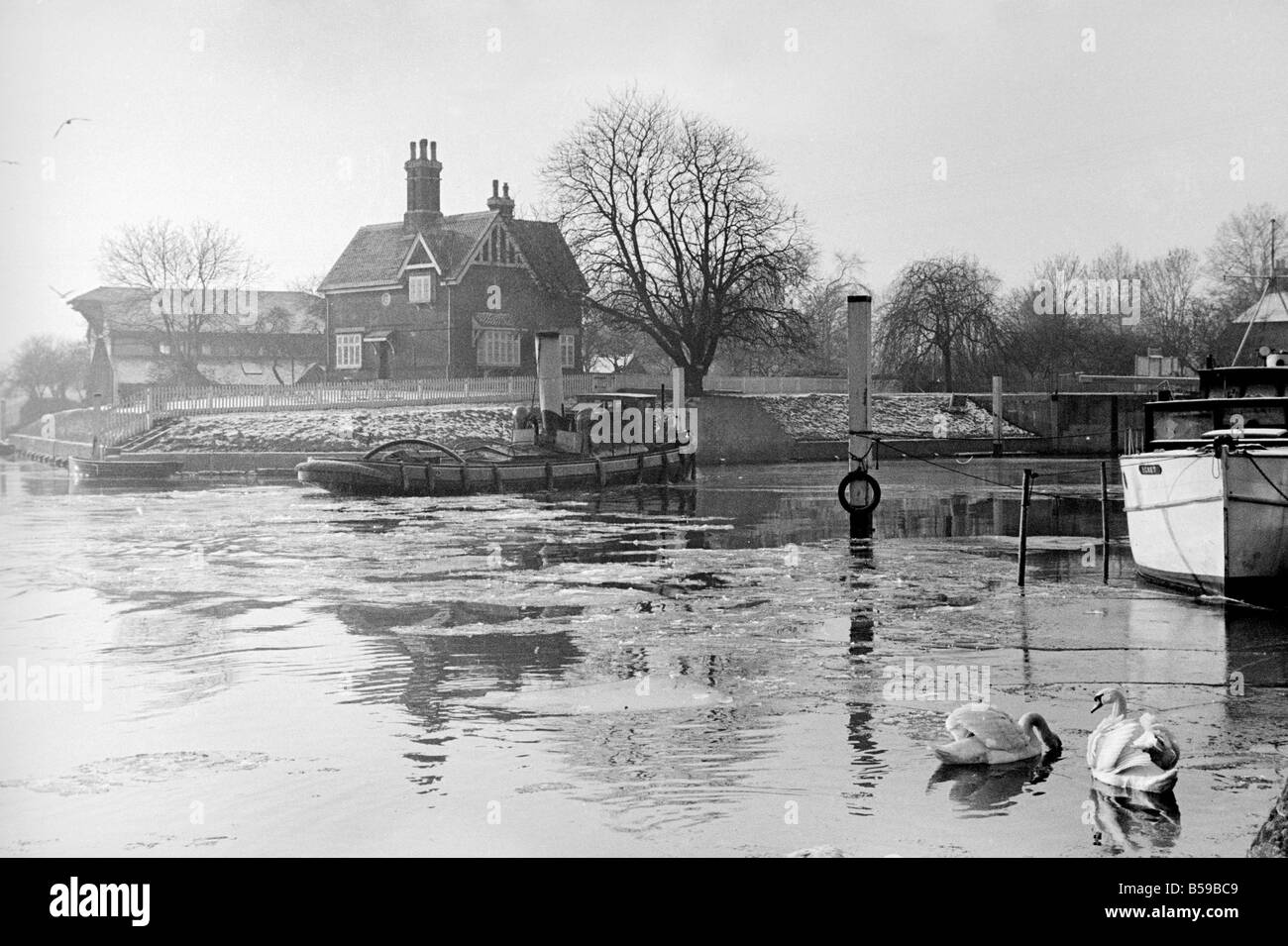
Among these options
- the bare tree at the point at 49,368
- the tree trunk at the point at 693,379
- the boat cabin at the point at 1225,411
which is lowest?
the boat cabin at the point at 1225,411

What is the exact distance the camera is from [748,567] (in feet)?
67.6

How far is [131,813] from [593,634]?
6.75 metres

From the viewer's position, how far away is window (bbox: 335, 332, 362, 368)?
224 feet

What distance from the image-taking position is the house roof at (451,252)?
209 ft

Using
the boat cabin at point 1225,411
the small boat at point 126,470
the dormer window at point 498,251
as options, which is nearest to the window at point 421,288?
the dormer window at point 498,251

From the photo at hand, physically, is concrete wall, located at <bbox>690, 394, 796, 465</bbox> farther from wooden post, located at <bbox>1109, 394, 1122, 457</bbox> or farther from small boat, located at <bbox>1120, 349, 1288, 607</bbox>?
small boat, located at <bbox>1120, 349, 1288, 607</bbox>

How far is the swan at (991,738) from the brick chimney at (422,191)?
59684mm

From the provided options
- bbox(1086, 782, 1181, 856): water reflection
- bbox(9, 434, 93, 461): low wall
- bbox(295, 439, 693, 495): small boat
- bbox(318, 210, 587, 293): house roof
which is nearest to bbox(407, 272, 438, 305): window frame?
bbox(318, 210, 587, 293): house roof

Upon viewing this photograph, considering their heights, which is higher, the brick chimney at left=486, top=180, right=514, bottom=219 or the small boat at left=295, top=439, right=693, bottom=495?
the brick chimney at left=486, top=180, right=514, bottom=219

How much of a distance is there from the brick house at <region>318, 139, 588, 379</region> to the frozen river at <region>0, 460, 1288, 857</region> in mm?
40664

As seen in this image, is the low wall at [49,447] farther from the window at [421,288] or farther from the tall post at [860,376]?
the tall post at [860,376]

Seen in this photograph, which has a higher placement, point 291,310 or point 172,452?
point 291,310
